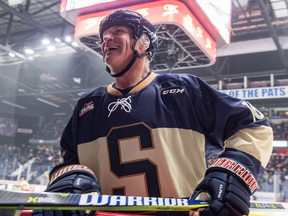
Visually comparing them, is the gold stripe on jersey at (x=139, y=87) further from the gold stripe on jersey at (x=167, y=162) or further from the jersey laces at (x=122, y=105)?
the gold stripe on jersey at (x=167, y=162)

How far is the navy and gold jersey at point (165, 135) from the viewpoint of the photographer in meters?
1.19

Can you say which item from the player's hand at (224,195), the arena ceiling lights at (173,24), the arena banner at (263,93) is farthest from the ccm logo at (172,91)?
the arena banner at (263,93)

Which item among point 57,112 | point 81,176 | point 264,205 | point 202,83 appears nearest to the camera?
point 81,176

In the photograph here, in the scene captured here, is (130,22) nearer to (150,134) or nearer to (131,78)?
(131,78)

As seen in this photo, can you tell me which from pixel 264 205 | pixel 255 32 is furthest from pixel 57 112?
pixel 264 205

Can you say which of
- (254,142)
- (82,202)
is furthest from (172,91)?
(82,202)

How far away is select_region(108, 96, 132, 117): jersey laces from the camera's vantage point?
4.35 feet

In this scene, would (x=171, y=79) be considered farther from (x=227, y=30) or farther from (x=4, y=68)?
(x=4, y=68)

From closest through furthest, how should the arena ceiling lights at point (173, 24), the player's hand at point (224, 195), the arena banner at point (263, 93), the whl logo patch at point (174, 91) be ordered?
the player's hand at point (224, 195) < the whl logo patch at point (174, 91) < the arena ceiling lights at point (173, 24) < the arena banner at point (263, 93)

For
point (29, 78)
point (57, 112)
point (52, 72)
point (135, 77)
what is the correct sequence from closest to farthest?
point (135, 77), point (52, 72), point (29, 78), point (57, 112)

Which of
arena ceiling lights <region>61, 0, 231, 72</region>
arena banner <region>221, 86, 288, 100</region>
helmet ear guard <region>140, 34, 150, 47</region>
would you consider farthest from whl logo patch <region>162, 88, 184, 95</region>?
arena banner <region>221, 86, 288, 100</region>

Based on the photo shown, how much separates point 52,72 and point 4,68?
5.71 feet

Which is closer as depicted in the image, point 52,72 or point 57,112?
point 52,72

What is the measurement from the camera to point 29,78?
14.2 m
